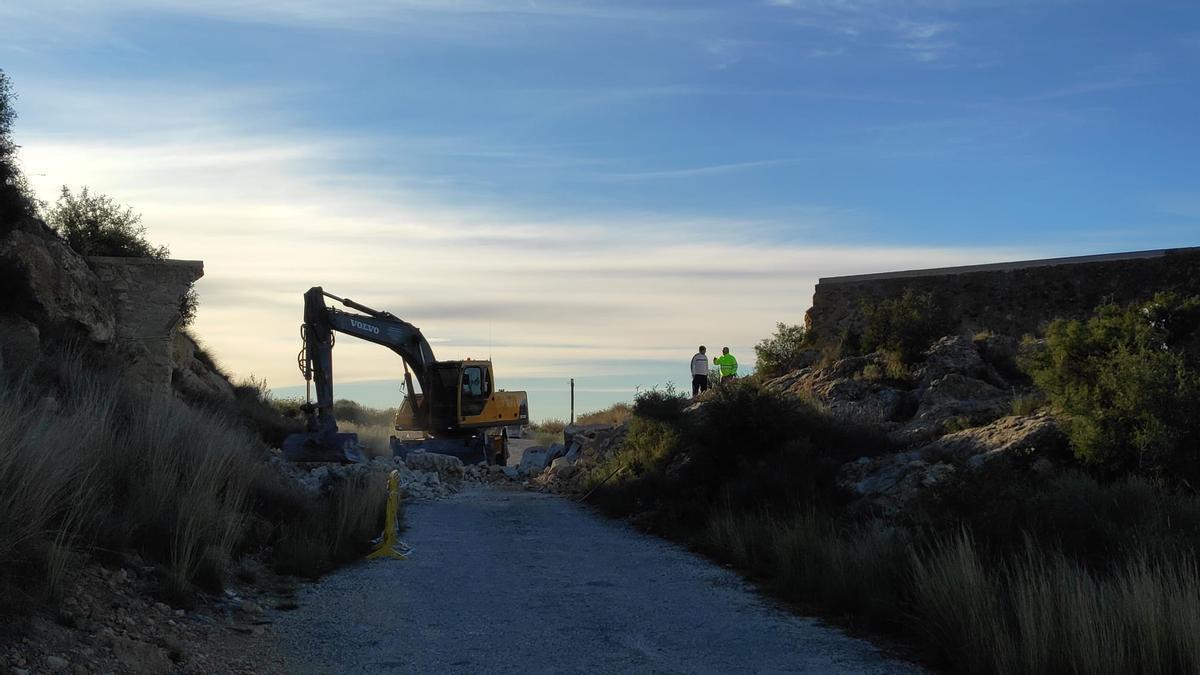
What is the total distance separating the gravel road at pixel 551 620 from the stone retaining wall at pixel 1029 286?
13.8 metres

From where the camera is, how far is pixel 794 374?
24.2 m

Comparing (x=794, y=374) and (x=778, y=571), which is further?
(x=794, y=374)

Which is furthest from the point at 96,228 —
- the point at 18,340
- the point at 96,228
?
the point at 18,340

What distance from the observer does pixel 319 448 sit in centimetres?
2339

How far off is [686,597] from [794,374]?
48.5ft

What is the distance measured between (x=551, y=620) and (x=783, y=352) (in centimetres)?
1962

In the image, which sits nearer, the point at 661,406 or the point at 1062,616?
the point at 1062,616

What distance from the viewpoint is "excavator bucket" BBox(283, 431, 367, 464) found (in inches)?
914

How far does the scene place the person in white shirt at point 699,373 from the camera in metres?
31.5

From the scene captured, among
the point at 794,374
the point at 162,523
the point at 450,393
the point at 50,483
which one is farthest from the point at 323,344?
the point at 50,483

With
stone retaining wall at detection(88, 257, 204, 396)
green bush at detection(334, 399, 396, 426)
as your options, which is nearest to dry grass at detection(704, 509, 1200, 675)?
stone retaining wall at detection(88, 257, 204, 396)

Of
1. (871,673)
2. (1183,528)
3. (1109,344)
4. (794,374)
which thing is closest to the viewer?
(871,673)

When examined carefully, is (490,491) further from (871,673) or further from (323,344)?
Result: (871,673)

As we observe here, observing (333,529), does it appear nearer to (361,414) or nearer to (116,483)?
(116,483)
